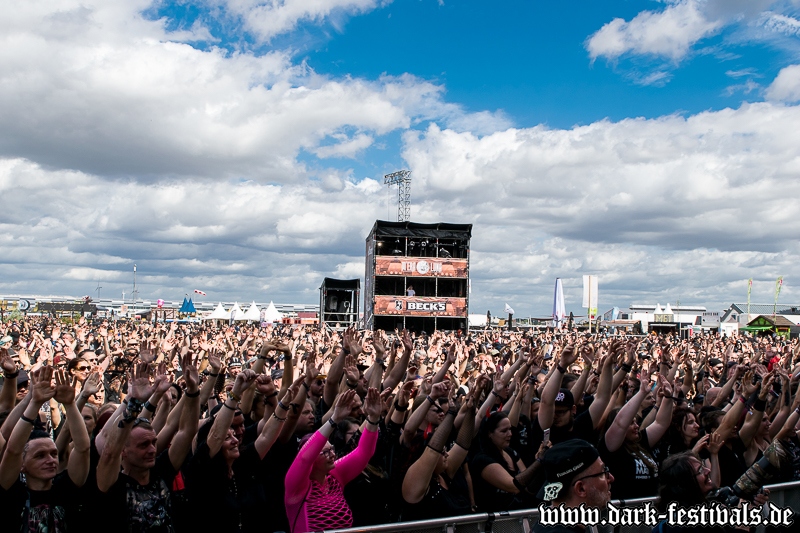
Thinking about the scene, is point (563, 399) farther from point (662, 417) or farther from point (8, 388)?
point (8, 388)

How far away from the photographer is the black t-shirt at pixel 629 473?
482 centimetres

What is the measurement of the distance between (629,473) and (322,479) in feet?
7.42

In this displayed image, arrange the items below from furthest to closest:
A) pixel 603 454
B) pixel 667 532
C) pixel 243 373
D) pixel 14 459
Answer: pixel 603 454 < pixel 243 373 < pixel 14 459 < pixel 667 532

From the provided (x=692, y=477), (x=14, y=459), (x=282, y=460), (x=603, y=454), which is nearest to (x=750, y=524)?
(x=692, y=477)

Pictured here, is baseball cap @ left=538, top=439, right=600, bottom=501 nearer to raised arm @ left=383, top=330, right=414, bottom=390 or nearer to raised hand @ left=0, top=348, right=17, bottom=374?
raised hand @ left=0, top=348, right=17, bottom=374

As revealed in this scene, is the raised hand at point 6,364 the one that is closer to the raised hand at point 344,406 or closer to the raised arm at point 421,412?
the raised hand at point 344,406

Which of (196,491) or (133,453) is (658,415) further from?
(133,453)

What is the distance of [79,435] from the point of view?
3.50 meters

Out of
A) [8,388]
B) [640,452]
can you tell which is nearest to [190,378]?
[8,388]

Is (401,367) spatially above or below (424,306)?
below

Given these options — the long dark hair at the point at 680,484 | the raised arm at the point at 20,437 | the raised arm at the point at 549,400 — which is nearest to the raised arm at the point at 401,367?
the raised arm at the point at 549,400

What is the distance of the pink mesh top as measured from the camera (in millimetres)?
3729

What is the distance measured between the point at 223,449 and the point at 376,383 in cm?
292

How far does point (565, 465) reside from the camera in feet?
9.41
